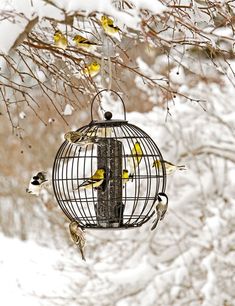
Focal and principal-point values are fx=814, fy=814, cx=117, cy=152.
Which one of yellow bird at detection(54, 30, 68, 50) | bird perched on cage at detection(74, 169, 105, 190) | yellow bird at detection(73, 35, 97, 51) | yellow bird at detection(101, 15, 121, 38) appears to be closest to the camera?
yellow bird at detection(101, 15, 121, 38)

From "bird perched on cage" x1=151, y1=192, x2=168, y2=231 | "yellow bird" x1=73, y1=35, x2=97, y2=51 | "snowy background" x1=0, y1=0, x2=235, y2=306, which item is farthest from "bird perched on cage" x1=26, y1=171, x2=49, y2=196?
"snowy background" x1=0, y1=0, x2=235, y2=306

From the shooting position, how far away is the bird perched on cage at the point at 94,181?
332 cm

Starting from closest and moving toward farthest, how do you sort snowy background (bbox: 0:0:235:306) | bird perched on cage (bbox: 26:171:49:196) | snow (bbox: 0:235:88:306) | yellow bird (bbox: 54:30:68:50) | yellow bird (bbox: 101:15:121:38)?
yellow bird (bbox: 101:15:121:38), yellow bird (bbox: 54:30:68:50), bird perched on cage (bbox: 26:171:49:196), snowy background (bbox: 0:0:235:306), snow (bbox: 0:235:88:306)

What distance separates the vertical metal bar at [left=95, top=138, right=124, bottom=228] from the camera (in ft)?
11.5

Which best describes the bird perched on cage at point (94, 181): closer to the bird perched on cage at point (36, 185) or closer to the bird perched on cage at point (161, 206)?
the bird perched on cage at point (161, 206)

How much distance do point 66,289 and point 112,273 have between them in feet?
2.71

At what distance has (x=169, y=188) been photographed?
23.9ft

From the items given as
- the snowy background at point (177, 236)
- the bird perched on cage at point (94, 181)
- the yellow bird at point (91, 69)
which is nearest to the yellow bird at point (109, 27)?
the yellow bird at point (91, 69)

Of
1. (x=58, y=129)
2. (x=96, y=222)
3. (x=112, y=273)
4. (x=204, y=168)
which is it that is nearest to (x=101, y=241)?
(x=112, y=273)

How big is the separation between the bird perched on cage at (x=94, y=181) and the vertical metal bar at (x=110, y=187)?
1.8 inches

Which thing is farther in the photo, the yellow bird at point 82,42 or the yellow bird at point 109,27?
the yellow bird at point 82,42

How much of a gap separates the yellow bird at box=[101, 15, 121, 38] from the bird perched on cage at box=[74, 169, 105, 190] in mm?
683

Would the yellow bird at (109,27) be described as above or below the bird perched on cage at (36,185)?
above

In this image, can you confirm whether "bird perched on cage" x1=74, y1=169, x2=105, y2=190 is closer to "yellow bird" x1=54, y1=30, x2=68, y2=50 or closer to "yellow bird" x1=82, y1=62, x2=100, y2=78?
"yellow bird" x1=82, y1=62, x2=100, y2=78
